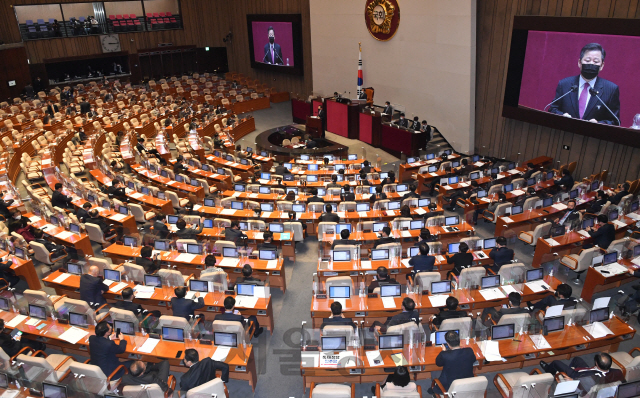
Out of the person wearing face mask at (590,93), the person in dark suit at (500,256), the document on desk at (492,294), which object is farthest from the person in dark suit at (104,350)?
the person wearing face mask at (590,93)

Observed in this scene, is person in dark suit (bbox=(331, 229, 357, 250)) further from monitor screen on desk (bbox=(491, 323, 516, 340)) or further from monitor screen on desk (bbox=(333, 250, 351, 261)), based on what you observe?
monitor screen on desk (bbox=(491, 323, 516, 340))

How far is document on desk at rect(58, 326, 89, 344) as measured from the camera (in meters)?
8.15

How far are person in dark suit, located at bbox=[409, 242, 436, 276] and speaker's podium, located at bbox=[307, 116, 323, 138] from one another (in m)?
14.9

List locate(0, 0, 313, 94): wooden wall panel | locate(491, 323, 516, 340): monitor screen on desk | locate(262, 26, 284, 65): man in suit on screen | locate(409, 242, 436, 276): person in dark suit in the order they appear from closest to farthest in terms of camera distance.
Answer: locate(491, 323, 516, 340): monitor screen on desk
locate(409, 242, 436, 276): person in dark suit
locate(0, 0, 313, 94): wooden wall panel
locate(262, 26, 284, 65): man in suit on screen

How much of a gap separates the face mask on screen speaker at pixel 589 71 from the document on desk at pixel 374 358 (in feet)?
42.8

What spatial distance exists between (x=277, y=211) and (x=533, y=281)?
717 centimetres

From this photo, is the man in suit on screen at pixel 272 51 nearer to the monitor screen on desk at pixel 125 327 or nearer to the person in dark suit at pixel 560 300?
the monitor screen on desk at pixel 125 327

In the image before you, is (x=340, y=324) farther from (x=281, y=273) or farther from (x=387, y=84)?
(x=387, y=84)

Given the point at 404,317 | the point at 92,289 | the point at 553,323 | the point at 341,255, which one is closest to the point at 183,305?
the point at 92,289

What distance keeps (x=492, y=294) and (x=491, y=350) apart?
5.62 feet

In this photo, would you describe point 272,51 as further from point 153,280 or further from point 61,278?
point 153,280

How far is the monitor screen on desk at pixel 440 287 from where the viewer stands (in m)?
8.98

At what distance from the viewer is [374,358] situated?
7441 millimetres

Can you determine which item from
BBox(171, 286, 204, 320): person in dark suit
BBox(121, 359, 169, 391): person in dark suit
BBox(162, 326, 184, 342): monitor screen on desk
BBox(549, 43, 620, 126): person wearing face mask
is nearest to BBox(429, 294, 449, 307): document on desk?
BBox(171, 286, 204, 320): person in dark suit
